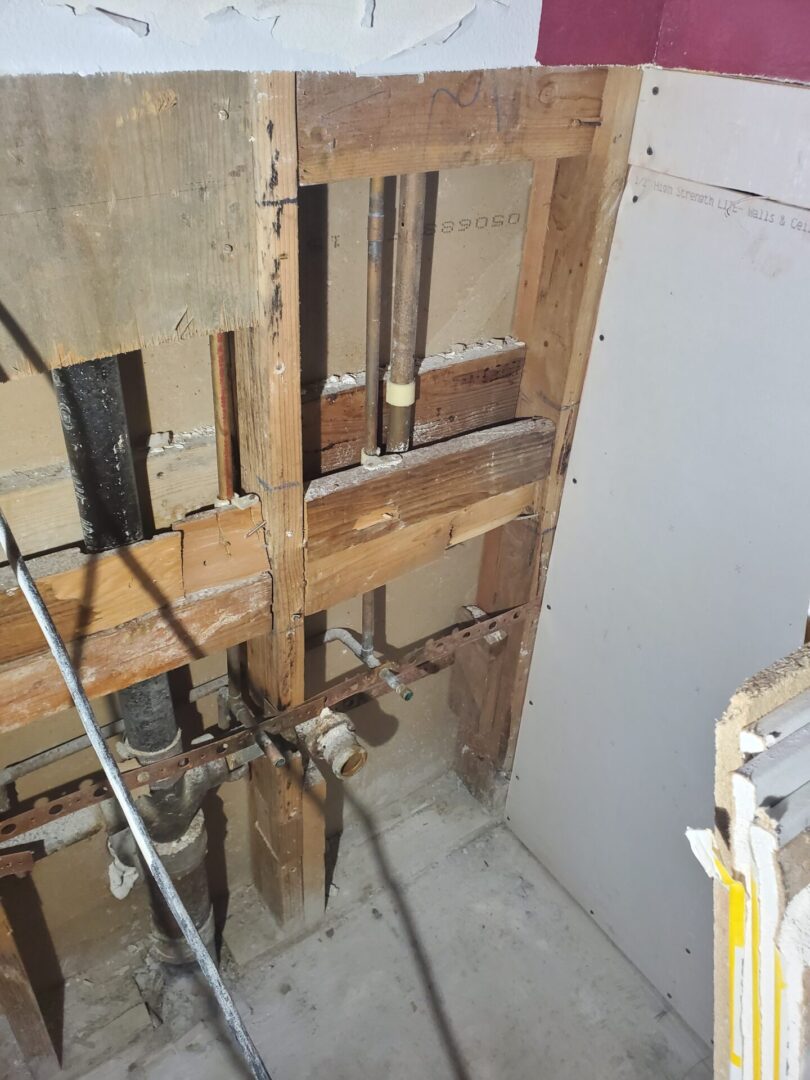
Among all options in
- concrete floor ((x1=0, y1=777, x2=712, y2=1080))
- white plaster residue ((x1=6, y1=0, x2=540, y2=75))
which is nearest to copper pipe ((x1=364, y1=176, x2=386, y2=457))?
white plaster residue ((x1=6, y1=0, x2=540, y2=75))

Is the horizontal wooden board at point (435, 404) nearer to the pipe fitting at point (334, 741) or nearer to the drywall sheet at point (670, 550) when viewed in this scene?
the drywall sheet at point (670, 550)

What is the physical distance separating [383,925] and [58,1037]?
0.81m

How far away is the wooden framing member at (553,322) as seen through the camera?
4.79ft

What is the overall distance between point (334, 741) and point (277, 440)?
0.68 metres

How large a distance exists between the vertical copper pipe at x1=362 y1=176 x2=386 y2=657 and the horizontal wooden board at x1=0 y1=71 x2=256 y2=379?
0.27 metres

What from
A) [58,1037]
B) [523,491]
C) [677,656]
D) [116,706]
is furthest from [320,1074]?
[523,491]

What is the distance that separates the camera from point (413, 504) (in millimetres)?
1611

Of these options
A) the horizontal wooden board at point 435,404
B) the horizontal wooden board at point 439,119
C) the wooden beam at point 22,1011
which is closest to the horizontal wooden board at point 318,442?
the horizontal wooden board at point 435,404

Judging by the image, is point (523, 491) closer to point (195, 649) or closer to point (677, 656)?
point (677, 656)

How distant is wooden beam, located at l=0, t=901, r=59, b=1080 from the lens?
5.07 ft

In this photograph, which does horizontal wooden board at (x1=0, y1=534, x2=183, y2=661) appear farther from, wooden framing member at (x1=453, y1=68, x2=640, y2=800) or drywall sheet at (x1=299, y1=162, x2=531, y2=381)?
wooden framing member at (x1=453, y1=68, x2=640, y2=800)

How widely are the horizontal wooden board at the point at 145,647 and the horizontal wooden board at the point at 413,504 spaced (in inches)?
5.5

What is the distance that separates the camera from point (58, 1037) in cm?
187

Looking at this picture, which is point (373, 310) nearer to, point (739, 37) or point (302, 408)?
point (302, 408)
